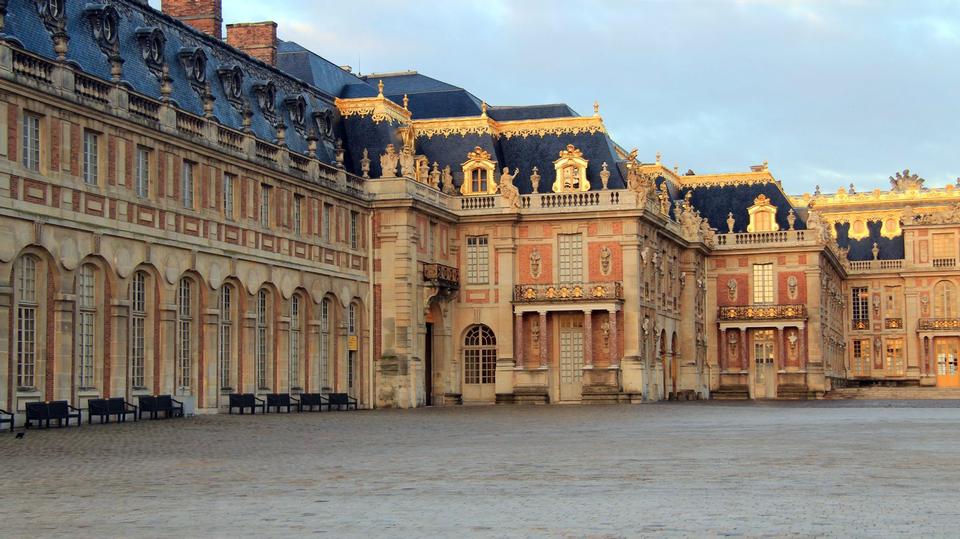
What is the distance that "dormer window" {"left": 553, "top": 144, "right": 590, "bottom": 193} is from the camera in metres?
61.0

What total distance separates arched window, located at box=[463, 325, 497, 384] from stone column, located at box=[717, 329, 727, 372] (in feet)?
71.6

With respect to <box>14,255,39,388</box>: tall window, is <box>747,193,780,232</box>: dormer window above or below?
above

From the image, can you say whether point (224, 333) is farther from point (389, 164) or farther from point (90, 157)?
point (389, 164)

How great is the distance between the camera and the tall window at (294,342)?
48.5 meters

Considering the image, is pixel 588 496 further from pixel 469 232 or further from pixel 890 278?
pixel 890 278

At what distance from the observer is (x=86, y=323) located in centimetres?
3675

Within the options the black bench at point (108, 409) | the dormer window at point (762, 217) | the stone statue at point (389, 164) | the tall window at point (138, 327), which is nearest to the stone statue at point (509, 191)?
the stone statue at point (389, 164)

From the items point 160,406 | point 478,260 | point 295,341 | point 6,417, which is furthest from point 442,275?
point 6,417

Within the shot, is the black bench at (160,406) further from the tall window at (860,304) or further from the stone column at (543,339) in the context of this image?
the tall window at (860,304)

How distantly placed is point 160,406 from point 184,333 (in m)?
3.62

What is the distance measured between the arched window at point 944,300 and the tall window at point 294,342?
62.9m

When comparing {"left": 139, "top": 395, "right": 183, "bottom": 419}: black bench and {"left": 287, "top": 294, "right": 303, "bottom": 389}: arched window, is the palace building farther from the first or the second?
{"left": 139, "top": 395, "right": 183, "bottom": 419}: black bench

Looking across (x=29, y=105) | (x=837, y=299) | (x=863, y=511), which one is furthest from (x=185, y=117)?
(x=837, y=299)

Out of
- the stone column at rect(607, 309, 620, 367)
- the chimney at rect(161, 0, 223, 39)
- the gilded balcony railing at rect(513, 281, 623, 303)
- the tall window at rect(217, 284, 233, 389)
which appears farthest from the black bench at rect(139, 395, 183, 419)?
the stone column at rect(607, 309, 620, 367)
